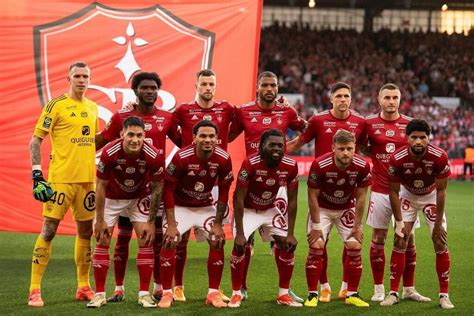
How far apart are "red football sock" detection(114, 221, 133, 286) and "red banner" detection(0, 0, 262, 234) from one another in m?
2.63

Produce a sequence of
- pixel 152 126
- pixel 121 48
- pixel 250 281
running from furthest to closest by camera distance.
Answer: pixel 121 48 → pixel 250 281 → pixel 152 126

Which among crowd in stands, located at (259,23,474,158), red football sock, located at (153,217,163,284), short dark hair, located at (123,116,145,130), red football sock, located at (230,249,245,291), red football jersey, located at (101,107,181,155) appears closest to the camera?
short dark hair, located at (123,116,145,130)

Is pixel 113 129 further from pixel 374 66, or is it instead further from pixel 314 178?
A: pixel 374 66

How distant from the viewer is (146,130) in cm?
782

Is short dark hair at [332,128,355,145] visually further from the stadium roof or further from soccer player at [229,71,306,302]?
the stadium roof

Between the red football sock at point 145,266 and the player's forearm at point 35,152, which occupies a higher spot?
the player's forearm at point 35,152

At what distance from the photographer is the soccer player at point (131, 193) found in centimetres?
731

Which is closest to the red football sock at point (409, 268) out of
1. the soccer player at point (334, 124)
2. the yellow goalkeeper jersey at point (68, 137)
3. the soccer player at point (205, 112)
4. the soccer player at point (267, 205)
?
the soccer player at point (334, 124)

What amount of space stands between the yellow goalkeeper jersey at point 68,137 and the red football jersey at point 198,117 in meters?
0.91

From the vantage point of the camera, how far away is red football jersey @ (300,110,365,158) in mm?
8117

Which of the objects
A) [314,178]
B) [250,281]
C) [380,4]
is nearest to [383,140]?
[314,178]

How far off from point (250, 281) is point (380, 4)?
92.7ft

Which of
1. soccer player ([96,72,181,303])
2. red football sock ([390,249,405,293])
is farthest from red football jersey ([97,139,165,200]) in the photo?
red football sock ([390,249,405,293])

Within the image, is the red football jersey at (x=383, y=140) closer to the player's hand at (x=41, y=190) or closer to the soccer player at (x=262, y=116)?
the soccer player at (x=262, y=116)
